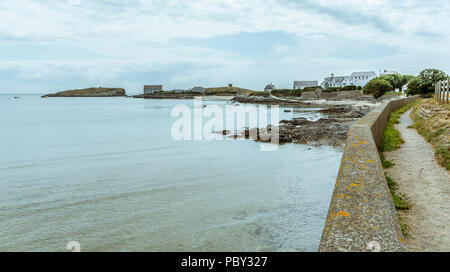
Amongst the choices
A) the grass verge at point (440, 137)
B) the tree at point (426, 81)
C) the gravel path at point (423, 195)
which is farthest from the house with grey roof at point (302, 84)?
the gravel path at point (423, 195)

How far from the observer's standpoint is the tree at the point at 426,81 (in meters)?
48.6

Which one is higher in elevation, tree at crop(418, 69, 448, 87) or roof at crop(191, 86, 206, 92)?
roof at crop(191, 86, 206, 92)

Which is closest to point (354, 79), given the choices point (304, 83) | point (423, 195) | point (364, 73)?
point (364, 73)

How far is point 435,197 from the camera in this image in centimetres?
664

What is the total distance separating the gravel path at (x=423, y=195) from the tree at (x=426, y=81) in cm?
4530

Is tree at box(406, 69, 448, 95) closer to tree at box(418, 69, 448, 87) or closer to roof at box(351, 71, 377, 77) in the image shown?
tree at box(418, 69, 448, 87)

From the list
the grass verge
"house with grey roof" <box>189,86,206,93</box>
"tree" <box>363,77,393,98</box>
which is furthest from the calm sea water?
"house with grey roof" <box>189,86,206,93</box>

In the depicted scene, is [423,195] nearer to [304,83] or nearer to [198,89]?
[304,83]

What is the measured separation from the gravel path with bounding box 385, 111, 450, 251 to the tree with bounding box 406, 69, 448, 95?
4530 cm

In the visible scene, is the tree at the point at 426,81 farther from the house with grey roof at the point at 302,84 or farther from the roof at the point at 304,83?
the roof at the point at 304,83

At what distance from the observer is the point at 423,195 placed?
6.83 meters

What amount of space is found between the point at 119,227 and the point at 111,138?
19167 mm

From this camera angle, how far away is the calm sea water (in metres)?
6.82
